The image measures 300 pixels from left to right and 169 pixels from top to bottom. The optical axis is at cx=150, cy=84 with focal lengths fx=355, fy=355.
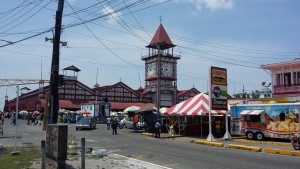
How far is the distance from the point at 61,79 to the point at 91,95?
5930 cm

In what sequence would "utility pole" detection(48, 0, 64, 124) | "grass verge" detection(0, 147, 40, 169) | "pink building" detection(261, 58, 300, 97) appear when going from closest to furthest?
"grass verge" detection(0, 147, 40, 169), "utility pole" detection(48, 0, 64, 124), "pink building" detection(261, 58, 300, 97)

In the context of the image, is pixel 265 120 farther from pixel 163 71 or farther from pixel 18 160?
pixel 163 71

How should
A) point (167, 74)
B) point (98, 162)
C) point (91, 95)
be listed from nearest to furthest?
point (98, 162), point (91, 95), point (167, 74)

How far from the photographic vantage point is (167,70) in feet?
271

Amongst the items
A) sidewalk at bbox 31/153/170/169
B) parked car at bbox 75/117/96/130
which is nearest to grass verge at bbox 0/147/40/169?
sidewalk at bbox 31/153/170/169

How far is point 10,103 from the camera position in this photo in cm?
10050

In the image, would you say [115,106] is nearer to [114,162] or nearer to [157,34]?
[157,34]

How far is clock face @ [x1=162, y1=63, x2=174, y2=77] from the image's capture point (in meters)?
82.1

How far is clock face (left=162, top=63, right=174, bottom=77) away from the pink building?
144 ft

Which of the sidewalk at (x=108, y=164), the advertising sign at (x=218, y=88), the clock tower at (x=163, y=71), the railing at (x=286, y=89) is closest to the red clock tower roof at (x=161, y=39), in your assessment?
the clock tower at (x=163, y=71)

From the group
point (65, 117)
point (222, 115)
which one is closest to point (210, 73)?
point (222, 115)

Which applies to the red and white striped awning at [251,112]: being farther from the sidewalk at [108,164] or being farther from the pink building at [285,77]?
the sidewalk at [108,164]

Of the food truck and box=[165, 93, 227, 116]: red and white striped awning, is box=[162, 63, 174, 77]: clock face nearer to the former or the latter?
box=[165, 93, 227, 116]: red and white striped awning

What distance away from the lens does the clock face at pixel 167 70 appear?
82.1 meters
